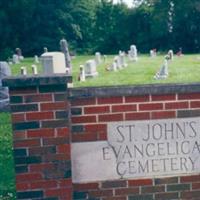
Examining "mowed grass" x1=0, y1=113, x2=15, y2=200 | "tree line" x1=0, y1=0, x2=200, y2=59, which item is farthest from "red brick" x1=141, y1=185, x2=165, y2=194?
"tree line" x1=0, y1=0, x2=200, y2=59

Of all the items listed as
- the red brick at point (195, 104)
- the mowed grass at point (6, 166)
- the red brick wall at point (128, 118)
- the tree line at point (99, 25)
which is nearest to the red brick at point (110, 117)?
the red brick wall at point (128, 118)

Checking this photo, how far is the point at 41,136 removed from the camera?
4.13 m

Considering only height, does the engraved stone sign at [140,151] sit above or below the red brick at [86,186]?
above

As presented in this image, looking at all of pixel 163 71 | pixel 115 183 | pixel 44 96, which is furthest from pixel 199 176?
pixel 163 71

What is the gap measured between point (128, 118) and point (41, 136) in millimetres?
909

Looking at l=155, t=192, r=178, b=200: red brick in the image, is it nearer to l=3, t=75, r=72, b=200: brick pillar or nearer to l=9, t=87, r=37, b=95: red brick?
l=3, t=75, r=72, b=200: brick pillar

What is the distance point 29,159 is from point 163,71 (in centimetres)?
1325

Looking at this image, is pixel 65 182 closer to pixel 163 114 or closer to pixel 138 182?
pixel 138 182

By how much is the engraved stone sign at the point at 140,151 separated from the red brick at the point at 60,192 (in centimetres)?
20

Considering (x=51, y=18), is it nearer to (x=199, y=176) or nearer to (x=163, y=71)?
(x=163, y=71)

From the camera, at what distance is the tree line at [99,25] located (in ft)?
140

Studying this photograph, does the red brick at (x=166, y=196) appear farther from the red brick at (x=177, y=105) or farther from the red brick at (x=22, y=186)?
the red brick at (x=22, y=186)

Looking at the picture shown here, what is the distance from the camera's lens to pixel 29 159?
4.15 metres

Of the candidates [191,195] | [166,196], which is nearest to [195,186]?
[191,195]
